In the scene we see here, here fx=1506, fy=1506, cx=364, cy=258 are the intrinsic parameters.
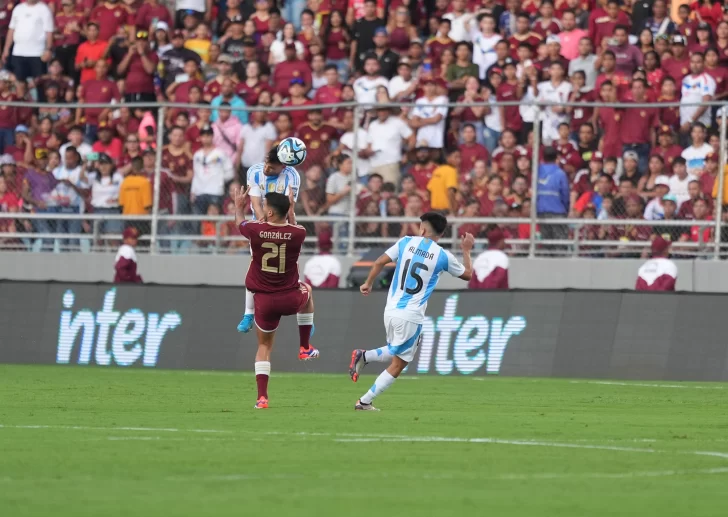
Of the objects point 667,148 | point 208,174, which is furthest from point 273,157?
point 667,148

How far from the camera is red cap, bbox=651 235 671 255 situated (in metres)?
21.7

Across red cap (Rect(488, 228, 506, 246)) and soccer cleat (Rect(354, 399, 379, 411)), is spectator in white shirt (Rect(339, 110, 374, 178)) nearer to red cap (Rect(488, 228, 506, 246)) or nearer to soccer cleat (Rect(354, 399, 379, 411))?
red cap (Rect(488, 228, 506, 246))

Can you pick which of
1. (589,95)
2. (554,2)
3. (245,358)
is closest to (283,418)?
(245,358)

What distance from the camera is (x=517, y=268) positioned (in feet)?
75.9

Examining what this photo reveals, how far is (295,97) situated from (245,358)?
5.76 meters

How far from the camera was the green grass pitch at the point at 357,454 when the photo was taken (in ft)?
26.4

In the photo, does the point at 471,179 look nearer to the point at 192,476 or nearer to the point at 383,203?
the point at 383,203

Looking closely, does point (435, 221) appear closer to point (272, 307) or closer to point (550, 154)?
point (272, 307)

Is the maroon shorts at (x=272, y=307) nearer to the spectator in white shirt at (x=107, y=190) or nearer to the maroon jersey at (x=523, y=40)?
the spectator in white shirt at (x=107, y=190)

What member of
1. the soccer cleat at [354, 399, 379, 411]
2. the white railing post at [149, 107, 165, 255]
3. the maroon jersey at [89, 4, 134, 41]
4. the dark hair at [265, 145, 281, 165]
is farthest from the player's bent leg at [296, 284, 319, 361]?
the maroon jersey at [89, 4, 134, 41]

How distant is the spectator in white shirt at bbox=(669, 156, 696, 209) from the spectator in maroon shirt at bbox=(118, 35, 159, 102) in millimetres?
10882

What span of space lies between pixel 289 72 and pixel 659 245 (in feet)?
28.2

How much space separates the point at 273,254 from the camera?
1431cm

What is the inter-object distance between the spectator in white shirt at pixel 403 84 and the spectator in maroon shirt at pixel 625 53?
347 cm
